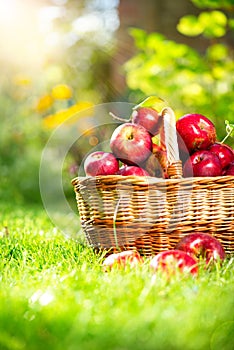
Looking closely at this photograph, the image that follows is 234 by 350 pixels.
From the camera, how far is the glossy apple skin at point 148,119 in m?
2.58

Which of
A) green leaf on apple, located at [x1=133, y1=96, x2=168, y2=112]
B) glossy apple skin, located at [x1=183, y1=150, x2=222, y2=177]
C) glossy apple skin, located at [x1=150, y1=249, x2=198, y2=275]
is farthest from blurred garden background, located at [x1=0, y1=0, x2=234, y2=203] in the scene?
glossy apple skin, located at [x1=150, y1=249, x2=198, y2=275]

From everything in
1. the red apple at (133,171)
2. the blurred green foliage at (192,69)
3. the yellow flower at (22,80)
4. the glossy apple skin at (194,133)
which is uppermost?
the glossy apple skin at (194,133)

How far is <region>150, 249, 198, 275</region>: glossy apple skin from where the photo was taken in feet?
6.40

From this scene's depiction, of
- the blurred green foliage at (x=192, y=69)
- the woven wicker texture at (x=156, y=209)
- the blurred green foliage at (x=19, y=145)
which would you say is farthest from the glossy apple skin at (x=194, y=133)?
the blurred green foliage at (x=19, y=145)

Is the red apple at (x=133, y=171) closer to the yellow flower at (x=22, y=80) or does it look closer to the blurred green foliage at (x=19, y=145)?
the blurred green foliage at (x=19, y=145)

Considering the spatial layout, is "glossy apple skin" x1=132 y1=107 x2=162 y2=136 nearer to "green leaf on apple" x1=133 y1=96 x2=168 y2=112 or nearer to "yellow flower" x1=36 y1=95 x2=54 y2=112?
"green leaf on apple" x1=133 y1=96 x2=168 y2=112

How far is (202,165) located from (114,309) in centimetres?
100

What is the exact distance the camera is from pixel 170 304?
1.63 meters

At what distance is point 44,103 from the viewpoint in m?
5.73

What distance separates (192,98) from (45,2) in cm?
283

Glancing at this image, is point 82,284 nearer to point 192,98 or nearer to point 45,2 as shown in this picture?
point 192,98

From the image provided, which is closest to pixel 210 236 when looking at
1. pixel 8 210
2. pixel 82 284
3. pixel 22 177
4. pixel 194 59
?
pixel 82 284

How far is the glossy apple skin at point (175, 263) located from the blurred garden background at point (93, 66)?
104 inches

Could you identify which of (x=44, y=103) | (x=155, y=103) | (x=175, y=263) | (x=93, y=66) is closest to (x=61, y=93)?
(x=44, y=103)
